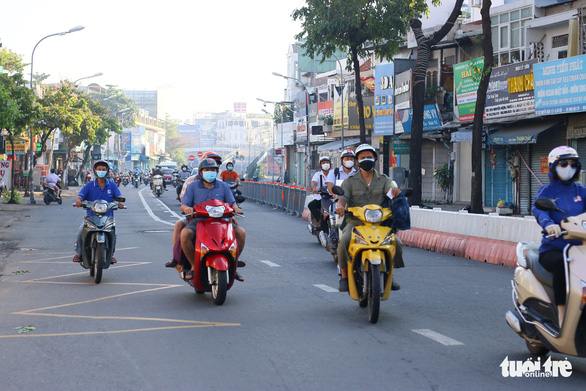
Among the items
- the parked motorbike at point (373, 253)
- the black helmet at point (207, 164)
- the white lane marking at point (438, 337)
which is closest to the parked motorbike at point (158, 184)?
the black helmet at point (207, 164)

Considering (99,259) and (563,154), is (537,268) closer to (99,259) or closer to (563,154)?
(563,154)

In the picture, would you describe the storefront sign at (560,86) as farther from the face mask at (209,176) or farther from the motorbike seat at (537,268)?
the motorbike seat at (537,268)

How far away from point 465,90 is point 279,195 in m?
8.92

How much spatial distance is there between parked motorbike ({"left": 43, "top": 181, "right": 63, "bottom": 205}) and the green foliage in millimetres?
18028

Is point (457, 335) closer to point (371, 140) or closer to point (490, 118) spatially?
point (490, 118)

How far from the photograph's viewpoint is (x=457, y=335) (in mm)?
7148

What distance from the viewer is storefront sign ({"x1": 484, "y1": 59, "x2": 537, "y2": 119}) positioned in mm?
28000

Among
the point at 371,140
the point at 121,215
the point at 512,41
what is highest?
the point at 512,41

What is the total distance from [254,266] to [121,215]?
15820mm

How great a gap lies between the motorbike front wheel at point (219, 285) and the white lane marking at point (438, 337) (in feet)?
7.78

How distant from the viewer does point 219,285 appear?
28.7 ft

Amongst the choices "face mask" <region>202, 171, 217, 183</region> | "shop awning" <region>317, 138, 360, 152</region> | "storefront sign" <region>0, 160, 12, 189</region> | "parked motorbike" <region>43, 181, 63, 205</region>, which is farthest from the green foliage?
"face mask" <region>202, 171, 217, 183</region>

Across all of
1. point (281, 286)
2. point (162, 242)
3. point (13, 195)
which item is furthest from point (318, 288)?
point (13, 195)

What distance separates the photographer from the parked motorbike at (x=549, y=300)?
17.6ft
